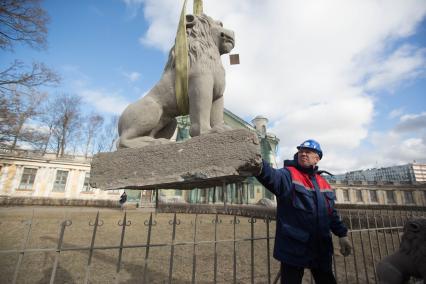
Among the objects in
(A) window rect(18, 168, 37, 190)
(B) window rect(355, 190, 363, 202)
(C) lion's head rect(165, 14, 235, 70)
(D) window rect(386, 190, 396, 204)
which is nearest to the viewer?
(C) lion's head rect(165, 14, 235, 70)

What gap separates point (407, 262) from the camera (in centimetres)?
177

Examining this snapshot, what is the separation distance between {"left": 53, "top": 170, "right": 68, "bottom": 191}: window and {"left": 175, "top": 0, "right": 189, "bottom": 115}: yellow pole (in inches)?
1063

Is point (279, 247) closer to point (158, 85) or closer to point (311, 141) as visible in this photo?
point (311, 141)

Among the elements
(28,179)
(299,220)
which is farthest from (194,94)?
(28,179)

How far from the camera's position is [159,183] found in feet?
6.52

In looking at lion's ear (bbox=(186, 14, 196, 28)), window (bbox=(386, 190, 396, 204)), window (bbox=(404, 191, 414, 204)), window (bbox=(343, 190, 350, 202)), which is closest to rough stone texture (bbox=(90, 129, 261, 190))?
lion's ear (bbox=(186, 14, 196, 28))

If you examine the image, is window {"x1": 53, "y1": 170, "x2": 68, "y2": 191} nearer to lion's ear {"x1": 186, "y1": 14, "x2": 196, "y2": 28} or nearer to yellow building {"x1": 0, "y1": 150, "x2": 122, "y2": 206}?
yellow building {"x1": 0, "y1": 150, "x2": 122, "y2": 206}

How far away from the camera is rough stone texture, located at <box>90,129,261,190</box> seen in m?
1.74

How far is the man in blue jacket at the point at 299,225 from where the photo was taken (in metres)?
1.75

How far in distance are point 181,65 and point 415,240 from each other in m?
2.56

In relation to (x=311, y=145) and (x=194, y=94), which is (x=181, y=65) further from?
(x=311, y=145)

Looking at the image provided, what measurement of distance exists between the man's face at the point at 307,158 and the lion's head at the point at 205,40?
4.19 ft

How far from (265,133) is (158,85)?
32.4 m

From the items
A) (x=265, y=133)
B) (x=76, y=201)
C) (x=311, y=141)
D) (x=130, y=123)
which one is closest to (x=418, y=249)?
(x=311, y=141)
